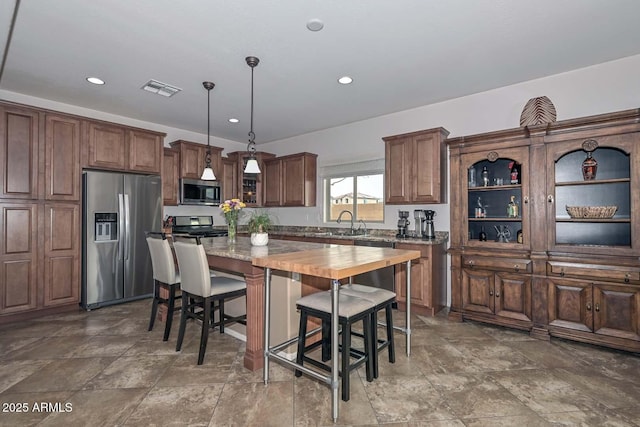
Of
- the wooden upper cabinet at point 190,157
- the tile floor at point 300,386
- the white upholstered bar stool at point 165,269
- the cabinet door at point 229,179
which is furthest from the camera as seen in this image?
the cabinet door at point 229,179

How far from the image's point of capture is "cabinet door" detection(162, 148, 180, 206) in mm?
4832

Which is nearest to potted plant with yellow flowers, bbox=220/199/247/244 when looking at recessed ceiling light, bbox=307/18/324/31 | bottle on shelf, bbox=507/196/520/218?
recessed ceiling light, bbox=307/18/324/31

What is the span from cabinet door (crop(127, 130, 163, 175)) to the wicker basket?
501cm

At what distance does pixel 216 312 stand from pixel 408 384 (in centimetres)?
204

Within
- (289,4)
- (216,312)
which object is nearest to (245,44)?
(289,4)

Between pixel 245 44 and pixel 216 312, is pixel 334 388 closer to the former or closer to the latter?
pixel 216 312

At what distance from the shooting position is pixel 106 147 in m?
4.05

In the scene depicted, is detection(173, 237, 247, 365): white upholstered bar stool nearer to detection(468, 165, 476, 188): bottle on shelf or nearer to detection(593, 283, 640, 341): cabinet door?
detection(468, 165, 476, 188): bottle on shelf

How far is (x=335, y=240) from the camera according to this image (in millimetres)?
4445

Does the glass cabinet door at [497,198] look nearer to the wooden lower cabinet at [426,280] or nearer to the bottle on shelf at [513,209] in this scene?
the bottle on shelf at [513,209]

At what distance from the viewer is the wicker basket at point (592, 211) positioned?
2.80 meters

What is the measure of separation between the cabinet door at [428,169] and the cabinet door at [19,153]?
4469 mm

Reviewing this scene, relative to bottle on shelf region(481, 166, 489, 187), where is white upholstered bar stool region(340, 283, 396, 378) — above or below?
below

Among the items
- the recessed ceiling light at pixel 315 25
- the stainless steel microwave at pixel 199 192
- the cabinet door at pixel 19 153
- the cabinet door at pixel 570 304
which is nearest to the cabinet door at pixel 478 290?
the cabinet door at pixel 570 304
